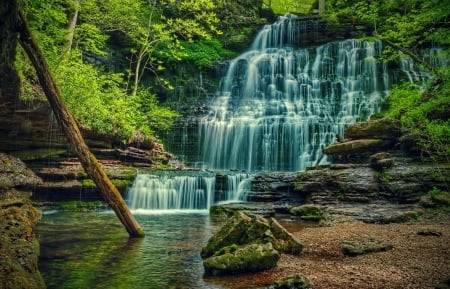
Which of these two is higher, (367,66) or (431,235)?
(367,66)

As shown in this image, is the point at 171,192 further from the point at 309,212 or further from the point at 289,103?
the point at 289,103

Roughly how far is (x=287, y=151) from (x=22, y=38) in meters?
19.0

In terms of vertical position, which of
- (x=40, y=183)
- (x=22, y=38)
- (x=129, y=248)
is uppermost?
(x=22, y=38)

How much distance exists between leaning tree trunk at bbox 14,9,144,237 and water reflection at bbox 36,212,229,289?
104cm

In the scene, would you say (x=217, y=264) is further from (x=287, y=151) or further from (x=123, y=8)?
(x=123, y=8)

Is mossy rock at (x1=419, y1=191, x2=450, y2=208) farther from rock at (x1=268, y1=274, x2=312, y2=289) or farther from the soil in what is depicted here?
rock at (x1=268, y1=274, x2=312, y2=289)

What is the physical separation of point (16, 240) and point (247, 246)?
4874 millimetres

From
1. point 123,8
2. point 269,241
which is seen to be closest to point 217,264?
point 269,241

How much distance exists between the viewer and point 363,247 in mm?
8852

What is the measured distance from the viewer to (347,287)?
21.2ft

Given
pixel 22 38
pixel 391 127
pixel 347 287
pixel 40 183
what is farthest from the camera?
pixel 391 127

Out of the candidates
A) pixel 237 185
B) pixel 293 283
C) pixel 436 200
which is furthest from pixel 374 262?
pixel 237 185

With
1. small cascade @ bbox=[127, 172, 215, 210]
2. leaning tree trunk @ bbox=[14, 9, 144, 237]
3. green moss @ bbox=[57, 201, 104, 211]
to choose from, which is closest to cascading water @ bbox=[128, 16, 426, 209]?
small cascade @ bbox=[127, 172, 215, 210]

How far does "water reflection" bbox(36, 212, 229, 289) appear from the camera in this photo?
7.21 meters
